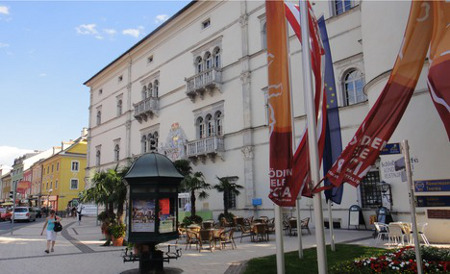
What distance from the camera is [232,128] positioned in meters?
25.1

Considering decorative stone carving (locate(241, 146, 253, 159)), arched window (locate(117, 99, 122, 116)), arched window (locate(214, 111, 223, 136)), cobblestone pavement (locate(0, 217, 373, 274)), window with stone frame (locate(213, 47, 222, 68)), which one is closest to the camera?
cobblestone pavement (locate(0, 217, 373, 274))

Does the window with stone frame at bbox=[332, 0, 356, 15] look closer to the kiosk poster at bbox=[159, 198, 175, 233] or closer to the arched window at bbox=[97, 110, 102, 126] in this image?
the kiosk poster at bbox=[159, 198, 175, 233]

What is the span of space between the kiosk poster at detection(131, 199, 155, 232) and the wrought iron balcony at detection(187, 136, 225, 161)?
52.0 feet

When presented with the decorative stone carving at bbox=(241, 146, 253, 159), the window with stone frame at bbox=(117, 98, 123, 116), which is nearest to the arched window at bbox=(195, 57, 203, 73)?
the decorative stone carving at bbox=(241, 146, 253, 159)

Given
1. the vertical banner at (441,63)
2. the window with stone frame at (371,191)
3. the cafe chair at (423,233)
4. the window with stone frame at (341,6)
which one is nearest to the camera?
the vertical banner at (441,63)

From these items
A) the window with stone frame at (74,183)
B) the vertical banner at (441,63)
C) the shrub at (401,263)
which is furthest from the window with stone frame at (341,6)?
the window with stone frame at (74,183)

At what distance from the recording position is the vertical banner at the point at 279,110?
607cm

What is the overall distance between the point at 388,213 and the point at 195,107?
1764cm

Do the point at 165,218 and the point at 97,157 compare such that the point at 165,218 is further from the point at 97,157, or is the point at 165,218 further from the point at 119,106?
the point at 97,157

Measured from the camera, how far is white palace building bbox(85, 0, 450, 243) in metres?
11.7

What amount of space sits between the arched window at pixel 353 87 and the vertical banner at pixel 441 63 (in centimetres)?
1467

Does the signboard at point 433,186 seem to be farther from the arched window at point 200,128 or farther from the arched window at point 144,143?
the arched window at point 144,143

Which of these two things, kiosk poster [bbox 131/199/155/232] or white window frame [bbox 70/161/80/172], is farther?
white window frame [bbox 70/161/80/172]

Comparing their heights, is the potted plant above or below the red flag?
below
